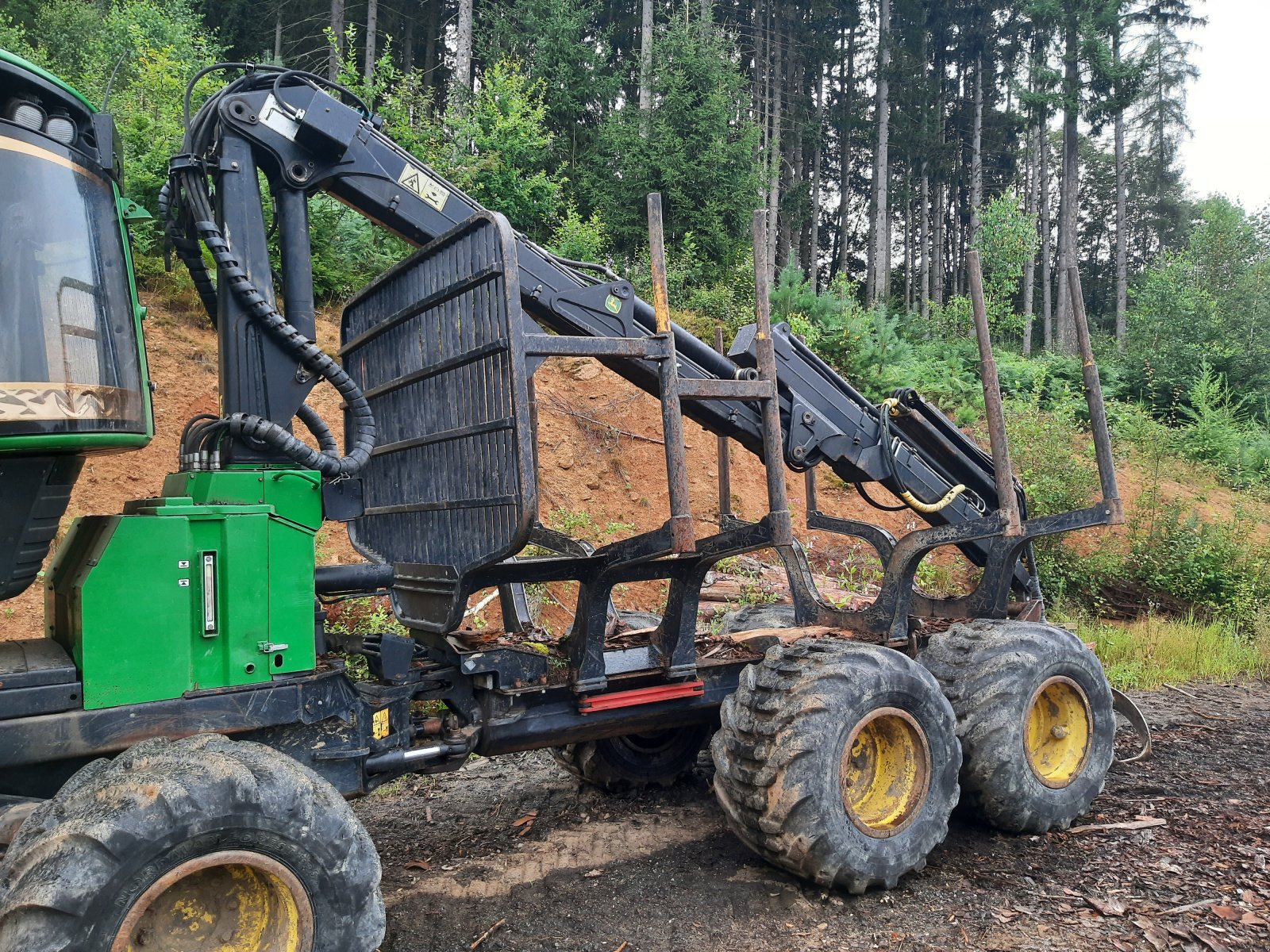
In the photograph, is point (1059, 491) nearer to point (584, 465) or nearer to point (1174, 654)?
point (1174, 654)

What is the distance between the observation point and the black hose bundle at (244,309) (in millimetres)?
3832

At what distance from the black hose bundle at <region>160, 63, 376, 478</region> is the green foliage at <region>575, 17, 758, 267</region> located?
45.0ft

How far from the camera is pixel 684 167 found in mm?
17719

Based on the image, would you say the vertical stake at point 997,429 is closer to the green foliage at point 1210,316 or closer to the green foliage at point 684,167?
the green foliage at point 684,167

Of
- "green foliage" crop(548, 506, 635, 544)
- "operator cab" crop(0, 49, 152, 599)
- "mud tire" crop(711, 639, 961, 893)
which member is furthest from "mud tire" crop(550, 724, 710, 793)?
"green foliage" crop(548, 506, 635, 544)

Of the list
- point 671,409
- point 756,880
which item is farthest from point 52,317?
point 756,880

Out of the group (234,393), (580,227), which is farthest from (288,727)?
(580,227)

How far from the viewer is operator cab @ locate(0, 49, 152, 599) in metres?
2.87

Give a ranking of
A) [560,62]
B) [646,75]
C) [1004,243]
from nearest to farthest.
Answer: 1. [646,75]
2. [560,62]
3. [1004,243]

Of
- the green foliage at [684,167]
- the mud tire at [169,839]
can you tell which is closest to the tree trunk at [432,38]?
the green foliage at [684,167]

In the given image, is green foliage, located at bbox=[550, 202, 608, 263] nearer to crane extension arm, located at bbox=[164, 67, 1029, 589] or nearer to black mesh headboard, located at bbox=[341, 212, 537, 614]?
crane extension arm, located at bbox=[164, 67, 1029, 589]

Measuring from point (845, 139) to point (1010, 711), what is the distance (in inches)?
1358

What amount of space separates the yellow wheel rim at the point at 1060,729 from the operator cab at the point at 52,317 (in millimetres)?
4842

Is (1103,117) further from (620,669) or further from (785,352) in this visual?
(620,669)
